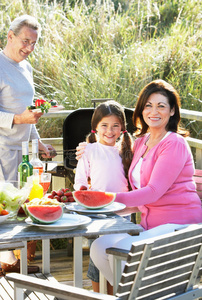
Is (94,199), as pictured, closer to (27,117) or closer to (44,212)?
(44,212)

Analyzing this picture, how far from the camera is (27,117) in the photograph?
13.7ft

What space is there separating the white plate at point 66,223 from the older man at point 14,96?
1.48 metres

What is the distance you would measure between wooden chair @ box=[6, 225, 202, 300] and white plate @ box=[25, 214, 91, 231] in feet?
1.07

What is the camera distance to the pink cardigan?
11.0 ft

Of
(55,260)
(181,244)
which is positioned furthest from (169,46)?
(181,244)

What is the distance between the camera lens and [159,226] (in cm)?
330

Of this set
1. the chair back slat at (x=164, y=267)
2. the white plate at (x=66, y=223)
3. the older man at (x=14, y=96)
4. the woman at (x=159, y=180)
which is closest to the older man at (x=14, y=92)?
the older man at (x=14, y=96)

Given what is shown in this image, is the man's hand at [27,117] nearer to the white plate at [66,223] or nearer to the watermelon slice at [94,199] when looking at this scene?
the watermelon slice at [94,199]

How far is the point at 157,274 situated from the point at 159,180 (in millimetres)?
1008

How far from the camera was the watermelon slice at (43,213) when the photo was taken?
2781mm

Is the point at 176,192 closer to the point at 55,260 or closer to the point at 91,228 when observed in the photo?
the point at 91,228

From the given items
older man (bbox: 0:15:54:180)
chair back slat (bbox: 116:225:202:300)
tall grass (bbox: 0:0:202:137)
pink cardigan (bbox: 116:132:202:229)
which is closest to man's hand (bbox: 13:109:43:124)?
older man (bbox: 0:15:54:180)

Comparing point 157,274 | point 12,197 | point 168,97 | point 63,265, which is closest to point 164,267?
point 157,274

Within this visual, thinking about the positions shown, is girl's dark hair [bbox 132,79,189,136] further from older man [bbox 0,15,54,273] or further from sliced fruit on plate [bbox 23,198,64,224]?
sliced fruit on plate [bbox 23,198,64,224]
